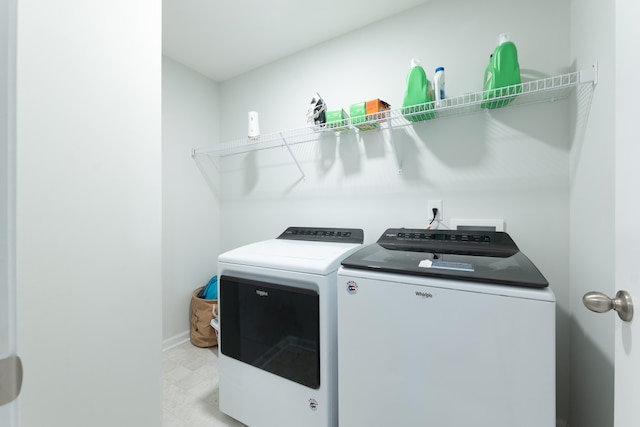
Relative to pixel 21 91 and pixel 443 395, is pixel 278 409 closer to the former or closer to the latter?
pixel 443 395

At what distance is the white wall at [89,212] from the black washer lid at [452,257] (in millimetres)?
863

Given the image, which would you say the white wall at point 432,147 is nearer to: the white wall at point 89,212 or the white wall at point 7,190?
the white wall at point 89,212

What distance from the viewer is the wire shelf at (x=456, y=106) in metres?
1.26

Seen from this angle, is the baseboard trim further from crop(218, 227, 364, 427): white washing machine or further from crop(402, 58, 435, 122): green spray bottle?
crop(402, 58, 435, 122): green spray bottle

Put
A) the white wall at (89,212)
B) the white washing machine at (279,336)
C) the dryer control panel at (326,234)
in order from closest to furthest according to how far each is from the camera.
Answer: the white wall at (89,212) → the white washing machine at (279,336) → the dryer control panel at (326,234)

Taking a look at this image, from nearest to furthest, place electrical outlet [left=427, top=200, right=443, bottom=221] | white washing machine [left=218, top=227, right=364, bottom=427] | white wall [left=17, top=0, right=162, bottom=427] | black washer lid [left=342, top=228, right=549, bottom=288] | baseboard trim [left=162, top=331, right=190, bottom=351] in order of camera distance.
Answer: white wall [left=17, top=0, right=162, bottom=427] < black washer lid [left=342, top=228, right=549, bottom=288] < white washing machine [left=218, top=227, right=364, bottom=427] < electrical outlet [left=427, top=200, right=443, bottom=221] < baseboard trim [left=162, top=331, right=190, bottom=351]

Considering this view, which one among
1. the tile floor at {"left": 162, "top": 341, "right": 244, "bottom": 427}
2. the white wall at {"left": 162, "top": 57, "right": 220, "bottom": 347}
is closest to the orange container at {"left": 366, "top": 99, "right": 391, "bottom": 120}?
the white wall at {"left": 162, "top": 57, "right": 220, "bottom": 347}

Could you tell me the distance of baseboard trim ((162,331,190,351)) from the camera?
2.31 m

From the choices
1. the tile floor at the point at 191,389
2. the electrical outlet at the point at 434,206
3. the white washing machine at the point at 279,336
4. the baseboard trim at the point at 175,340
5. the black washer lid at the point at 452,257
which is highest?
the electrical outlet at the point at 434,206

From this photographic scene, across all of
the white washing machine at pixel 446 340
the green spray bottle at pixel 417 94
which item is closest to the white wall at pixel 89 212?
the white washing machine at pixel 446 340

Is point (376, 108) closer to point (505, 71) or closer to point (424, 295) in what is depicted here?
point (505, 71)

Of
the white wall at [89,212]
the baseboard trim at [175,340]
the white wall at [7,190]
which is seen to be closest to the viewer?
the white wall at [7,190]

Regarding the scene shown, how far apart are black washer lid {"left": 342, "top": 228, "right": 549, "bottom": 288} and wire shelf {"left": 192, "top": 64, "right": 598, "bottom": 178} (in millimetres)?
693

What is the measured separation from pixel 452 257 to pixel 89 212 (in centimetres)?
141
